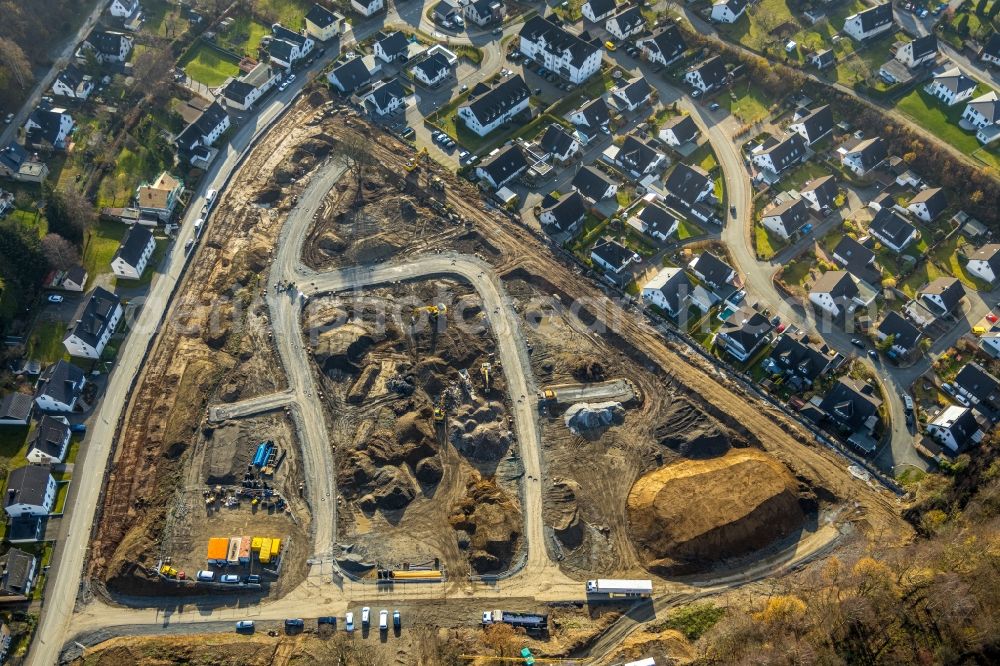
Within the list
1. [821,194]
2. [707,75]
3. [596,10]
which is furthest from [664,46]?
[821,194]

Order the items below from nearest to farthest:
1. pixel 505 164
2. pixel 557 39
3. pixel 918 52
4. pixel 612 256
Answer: pixel 612 256
pixel 505 164
pixel 557 39
pixel 918 52

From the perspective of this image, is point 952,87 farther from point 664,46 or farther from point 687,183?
point 687,183

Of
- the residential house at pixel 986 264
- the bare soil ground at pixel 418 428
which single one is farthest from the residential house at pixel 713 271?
the residential house at pixel 986 264

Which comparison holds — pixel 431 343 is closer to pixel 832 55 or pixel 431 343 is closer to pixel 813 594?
pixel 813 594

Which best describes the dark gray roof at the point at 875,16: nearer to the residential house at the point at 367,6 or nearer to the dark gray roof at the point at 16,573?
the residential house at the point at 367,6

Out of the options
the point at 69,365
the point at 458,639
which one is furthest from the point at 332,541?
the point at 69,365

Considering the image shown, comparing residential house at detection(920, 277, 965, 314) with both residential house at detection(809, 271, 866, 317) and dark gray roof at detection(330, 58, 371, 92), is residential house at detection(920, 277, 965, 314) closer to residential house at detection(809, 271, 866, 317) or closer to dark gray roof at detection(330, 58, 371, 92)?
residential house at detection(809, 271, 866, 317)

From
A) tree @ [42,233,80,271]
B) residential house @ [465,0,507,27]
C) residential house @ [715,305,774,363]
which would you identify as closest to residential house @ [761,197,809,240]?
residential house @ [715,305,774,363]
